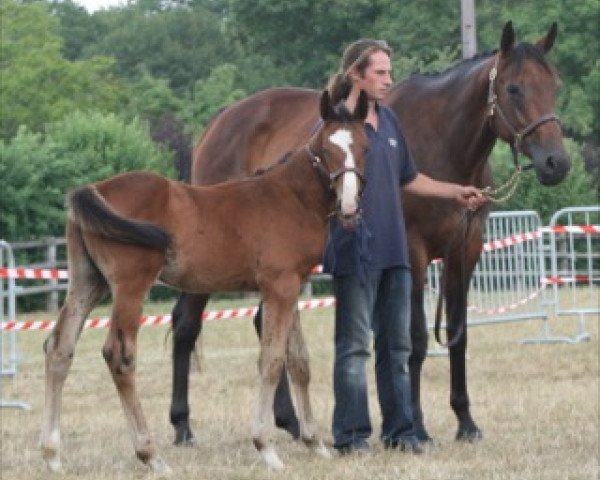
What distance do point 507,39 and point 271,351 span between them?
2433 millimetres

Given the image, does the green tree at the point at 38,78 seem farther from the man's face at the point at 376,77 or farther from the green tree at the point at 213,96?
the man's face at the point at 376,77

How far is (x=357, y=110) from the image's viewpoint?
27.6 feet

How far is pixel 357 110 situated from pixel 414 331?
75.7 inches

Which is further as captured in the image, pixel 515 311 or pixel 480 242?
pixel 515 311

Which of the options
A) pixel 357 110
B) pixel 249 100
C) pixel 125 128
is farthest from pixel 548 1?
pixel 357 110

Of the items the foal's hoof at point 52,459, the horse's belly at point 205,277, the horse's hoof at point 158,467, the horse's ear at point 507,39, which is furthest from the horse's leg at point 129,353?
the horse's ear at point 507,39

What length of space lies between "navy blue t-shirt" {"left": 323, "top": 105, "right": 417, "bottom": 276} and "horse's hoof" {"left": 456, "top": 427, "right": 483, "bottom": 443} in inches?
57.9

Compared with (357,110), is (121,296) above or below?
below

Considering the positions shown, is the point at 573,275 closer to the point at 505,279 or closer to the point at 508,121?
the point at 505,279

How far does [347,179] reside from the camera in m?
8.21

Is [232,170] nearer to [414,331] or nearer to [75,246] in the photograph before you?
[414,331]

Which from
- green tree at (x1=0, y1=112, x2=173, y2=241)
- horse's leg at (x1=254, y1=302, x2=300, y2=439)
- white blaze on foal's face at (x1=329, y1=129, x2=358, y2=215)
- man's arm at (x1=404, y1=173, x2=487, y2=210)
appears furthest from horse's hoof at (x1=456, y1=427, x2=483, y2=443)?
green tree at (x1=0, y1=112, x2=173, y2=241)

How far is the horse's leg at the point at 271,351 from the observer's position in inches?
336

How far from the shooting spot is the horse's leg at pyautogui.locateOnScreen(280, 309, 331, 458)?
29.7 feet
